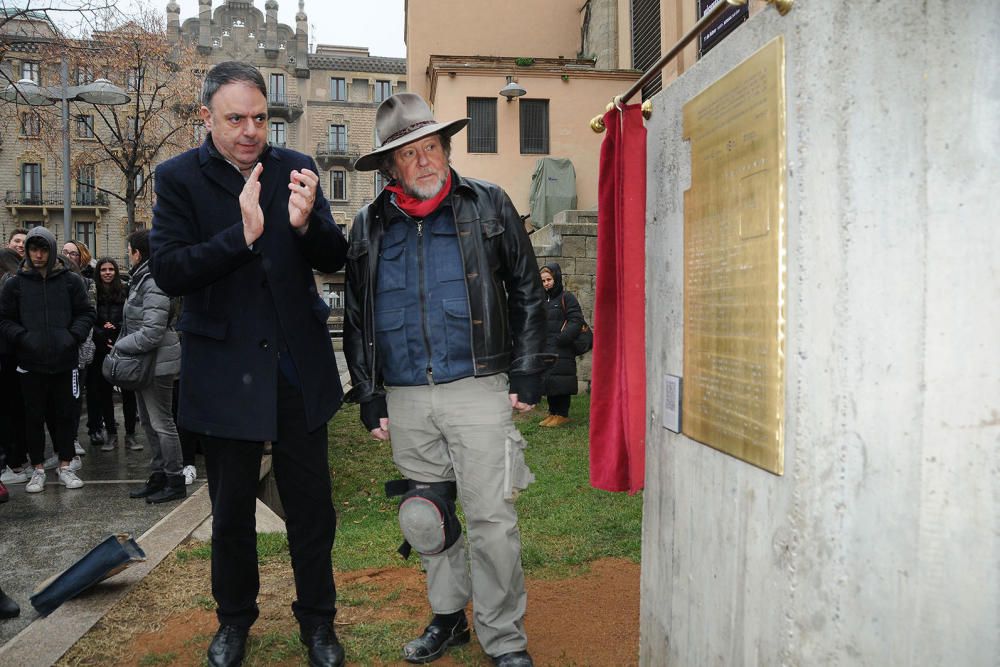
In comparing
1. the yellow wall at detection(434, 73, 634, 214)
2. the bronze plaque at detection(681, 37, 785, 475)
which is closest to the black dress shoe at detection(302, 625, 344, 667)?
the bronze plaque at detection(681, 37, 785, 475)

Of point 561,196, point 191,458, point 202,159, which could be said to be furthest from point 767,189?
point 561,196

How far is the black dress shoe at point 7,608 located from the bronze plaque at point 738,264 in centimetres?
339

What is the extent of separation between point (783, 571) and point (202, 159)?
2.60 meters

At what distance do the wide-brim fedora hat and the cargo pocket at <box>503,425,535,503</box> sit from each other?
1.28 meters

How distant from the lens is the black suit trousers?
321 cm

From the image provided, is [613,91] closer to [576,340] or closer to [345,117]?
[576,340]

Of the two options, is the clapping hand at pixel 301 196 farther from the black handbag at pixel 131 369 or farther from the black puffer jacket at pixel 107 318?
the black puffer jacket at pixel 107 318

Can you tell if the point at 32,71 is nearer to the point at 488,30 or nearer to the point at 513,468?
the point at 488,30

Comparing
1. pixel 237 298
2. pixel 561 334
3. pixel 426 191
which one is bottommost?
pixel 561 334

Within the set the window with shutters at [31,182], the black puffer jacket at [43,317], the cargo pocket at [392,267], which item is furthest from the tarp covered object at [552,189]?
the window with shutters at [31,182]

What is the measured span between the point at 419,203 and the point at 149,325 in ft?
12.1

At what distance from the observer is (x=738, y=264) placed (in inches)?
85.7

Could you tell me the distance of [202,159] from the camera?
Answer: 126 inches

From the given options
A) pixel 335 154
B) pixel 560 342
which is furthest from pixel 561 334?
pixel 335 154
